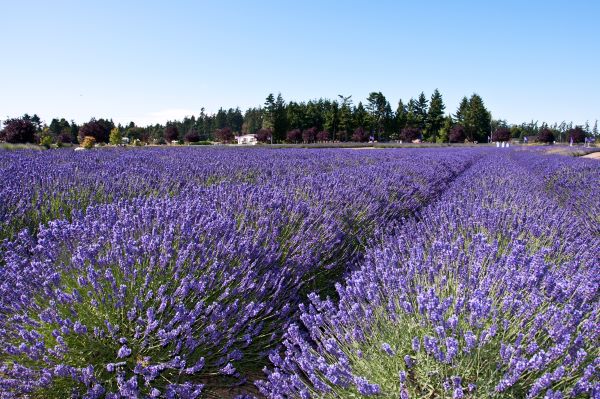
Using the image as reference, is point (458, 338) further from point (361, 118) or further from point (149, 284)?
point (361, 118)

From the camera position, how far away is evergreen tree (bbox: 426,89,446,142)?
69.5 metres

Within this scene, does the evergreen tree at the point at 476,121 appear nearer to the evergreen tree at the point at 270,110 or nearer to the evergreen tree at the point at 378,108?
the evergreen tree at the point at 378,108

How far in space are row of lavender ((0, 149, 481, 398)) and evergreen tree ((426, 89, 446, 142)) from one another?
69.6m

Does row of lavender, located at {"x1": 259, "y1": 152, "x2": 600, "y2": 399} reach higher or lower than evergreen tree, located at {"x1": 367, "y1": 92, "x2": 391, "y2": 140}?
lower

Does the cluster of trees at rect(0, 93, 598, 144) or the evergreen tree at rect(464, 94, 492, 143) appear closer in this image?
the cluster of trees at rect(0, 93, 598, 144)

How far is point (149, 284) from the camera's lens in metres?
2.00

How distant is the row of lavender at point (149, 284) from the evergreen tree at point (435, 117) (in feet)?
228

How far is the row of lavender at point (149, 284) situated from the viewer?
5.67 ft

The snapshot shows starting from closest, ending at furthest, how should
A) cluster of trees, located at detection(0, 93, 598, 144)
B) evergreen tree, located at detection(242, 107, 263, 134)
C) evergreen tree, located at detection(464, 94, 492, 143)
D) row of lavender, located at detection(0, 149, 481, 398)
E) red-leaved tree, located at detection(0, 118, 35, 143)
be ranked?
row of lavender, located at detection(0, 149, 481, 398) → red-leaved tree, located at detection(0, 118, 35, 143) → cluster of trees, located at detection(0, 93, 598, 144) → evergreen tree, located at detection(464, 94, 492, 143) → evergreen tree, located at detection(242, 107, 263, 134)

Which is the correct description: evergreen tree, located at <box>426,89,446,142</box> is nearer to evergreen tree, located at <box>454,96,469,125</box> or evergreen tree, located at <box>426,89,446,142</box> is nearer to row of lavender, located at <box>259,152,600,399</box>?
evergreen tree, located at <box>454,96,469,125</box>

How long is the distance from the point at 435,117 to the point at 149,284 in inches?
2857

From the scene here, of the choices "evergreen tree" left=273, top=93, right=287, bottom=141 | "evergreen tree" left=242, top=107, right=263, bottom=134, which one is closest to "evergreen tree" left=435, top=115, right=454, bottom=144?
"evergreen tree" left=273, top=93, right=287, bottom=141

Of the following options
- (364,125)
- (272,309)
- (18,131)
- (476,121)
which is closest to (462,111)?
(476,121)

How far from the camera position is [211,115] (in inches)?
3856
